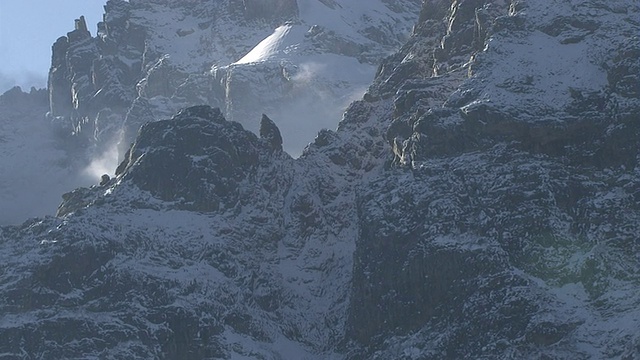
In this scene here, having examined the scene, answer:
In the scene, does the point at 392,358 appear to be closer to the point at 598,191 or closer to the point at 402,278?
the point at 402,278

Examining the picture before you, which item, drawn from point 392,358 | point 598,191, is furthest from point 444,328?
point 598,191

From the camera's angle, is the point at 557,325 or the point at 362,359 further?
the point at 362,359

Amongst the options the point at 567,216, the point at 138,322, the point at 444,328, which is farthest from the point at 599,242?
the point at 138,322

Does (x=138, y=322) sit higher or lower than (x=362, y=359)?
higher

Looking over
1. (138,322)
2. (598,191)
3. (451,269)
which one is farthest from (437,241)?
(138,322)

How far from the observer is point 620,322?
608ft

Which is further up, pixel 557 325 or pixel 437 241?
pixel 437 241

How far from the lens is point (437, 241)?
197750 mm

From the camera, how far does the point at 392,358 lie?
194 metres

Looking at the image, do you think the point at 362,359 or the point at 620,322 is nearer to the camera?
the point at 620,322

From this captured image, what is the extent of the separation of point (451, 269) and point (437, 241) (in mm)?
4071

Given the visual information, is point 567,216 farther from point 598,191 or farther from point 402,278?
point 402,278

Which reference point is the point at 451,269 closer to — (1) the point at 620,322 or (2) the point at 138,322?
(1) the point at 620,322

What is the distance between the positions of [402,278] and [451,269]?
5950mm
